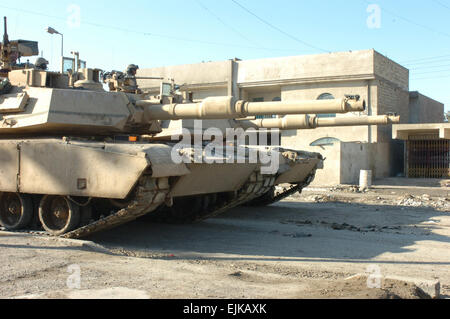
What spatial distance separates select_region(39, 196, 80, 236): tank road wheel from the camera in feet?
25.6

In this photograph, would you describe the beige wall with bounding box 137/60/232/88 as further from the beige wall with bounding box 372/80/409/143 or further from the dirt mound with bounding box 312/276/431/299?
the dirt mound with bounding box 312/276/431/299

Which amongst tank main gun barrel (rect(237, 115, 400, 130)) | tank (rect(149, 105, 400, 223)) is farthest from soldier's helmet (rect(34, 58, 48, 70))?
tank main gun barrel (rect(237, 115, 400, 130))

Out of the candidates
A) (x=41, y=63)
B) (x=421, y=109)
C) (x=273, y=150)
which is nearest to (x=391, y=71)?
(x=421, y=109)

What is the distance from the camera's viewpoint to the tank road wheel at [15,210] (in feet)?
27.6

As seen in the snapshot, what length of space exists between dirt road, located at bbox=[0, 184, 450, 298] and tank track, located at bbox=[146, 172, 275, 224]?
0.21 m

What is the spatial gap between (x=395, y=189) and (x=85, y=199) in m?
13.8

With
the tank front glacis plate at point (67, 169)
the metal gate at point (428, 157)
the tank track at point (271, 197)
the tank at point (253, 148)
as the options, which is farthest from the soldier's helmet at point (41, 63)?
the metal gate at point (428, 157)

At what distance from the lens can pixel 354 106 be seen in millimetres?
6656

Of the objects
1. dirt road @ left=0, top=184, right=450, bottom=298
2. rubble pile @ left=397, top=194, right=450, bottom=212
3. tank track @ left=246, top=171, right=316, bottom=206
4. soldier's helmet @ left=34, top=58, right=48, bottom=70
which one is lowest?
dirt road @ left=0, top=184, right=450, bottom=298

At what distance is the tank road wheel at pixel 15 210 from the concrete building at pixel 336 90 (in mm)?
13517

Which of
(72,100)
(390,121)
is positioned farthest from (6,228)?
(390,121)

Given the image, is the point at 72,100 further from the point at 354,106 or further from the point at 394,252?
the point at 394,252

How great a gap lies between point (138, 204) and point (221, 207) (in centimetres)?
278

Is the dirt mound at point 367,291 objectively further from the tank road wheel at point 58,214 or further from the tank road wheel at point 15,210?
the tank road wheel at point 15,210
